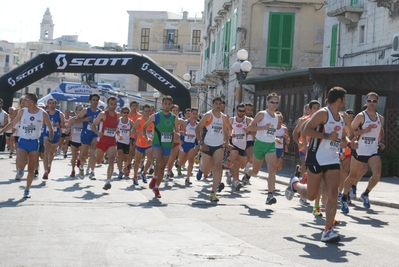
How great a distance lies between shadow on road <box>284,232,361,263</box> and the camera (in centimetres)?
810

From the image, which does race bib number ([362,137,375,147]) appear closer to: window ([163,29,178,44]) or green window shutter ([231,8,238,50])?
green window shutter ([231,8,238,50])

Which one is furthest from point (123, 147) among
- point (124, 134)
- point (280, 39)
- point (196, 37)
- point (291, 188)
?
point (196, 37)

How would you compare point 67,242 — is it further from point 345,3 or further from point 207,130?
point 345,3

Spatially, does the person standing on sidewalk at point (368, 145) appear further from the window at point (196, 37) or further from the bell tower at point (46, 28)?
the bell tower at point (46, 28)

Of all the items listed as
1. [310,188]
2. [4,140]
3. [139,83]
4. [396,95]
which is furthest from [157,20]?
[310,188]

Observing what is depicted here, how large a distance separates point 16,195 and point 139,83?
68923 mm

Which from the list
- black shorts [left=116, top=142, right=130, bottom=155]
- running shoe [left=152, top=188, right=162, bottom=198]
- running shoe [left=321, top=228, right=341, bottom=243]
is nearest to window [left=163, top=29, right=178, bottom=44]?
black shorts [left=116, top=142, right=130, bottom=155]

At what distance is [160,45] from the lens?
82.3 m

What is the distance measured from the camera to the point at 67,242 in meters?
8.46

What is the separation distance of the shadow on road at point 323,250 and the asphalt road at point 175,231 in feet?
0.04

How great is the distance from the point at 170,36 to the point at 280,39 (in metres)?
47.1

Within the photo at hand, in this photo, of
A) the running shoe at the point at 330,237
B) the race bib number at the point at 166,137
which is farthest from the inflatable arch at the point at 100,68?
the running shoe at the point at 330,237

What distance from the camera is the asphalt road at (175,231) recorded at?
25.4 feet

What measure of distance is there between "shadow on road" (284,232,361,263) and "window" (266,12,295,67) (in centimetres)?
2852
